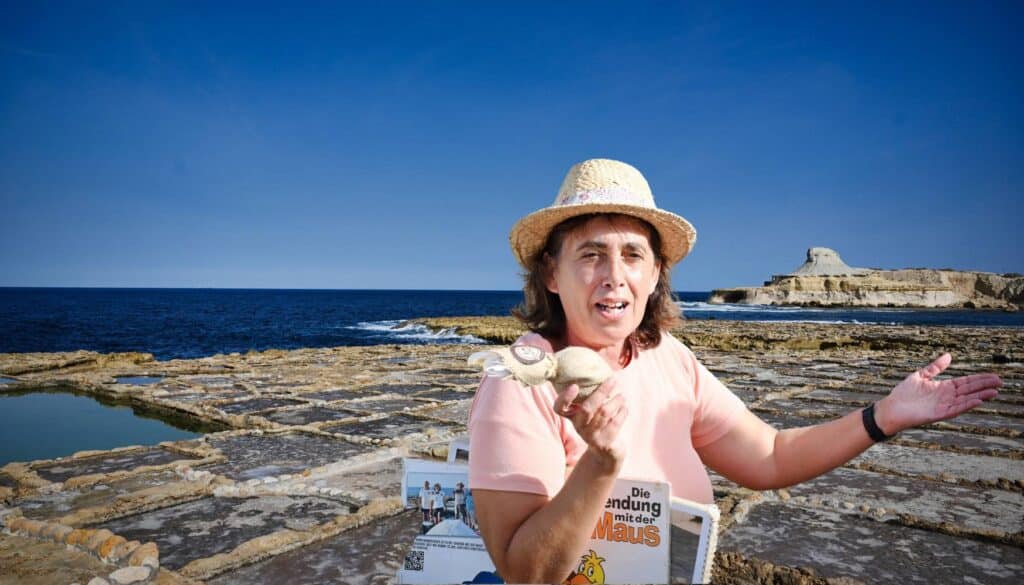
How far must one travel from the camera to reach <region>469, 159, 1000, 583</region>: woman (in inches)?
54.7

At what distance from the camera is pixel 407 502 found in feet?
6.07

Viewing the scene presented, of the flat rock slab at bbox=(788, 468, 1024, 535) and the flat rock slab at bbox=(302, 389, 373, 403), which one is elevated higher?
the flat rock slab at bbox=(788, 468, 1024, 535)

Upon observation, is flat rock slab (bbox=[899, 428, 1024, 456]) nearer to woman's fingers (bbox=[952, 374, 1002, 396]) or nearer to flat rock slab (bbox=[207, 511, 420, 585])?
woman's fingers (bbox=[952, 374, 1002, 396])

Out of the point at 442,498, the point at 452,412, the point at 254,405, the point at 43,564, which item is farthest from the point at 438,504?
the point at 254,405

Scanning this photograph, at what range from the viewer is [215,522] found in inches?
112

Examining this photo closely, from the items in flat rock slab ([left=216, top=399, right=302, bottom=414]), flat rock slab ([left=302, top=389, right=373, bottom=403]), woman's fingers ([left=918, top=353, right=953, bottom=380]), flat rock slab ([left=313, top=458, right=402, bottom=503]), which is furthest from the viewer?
flat rock slab ([left=302, top=389, right=373, bottom=403])

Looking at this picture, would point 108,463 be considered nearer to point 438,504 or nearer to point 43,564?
point 43,564

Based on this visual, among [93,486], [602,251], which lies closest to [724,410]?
[602,251]

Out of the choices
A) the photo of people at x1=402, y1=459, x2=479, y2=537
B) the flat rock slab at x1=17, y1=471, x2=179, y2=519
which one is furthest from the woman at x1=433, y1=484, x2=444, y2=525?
the flat rock slab at x1=17, y1=471, x2=179, y2=519

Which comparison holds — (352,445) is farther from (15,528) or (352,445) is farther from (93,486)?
(15,528)

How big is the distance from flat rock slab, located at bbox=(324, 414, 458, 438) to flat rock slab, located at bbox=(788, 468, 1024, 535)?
2859 mm

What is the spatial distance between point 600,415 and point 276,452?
3.60 metres

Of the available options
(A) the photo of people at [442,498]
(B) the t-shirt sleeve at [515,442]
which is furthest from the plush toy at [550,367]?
(A) the photo of people at [442,498]

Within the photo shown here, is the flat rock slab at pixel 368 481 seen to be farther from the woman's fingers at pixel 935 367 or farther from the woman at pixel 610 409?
the woman's fingers at pixel 935 367
